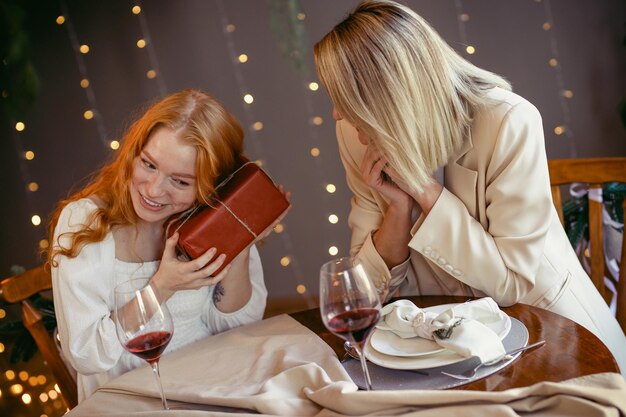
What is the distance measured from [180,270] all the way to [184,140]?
32 cm

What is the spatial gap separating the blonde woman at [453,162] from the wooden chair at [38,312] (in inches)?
37.4

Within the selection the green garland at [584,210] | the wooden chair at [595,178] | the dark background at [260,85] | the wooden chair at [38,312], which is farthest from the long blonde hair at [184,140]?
the dark background at [260,85]

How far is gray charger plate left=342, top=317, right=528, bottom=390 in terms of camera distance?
126 centimetres

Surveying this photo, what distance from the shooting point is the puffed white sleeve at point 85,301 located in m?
1.65

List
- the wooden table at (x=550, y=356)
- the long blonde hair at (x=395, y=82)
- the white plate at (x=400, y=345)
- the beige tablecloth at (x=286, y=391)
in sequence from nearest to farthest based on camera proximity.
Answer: the beige tablecloth at (x=286, y=391) < the wooden table at (x=550, y=356) < the white plate at (x=400, y=345) < the long blonde hair at (x=395, y=82)

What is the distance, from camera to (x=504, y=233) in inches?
65.0

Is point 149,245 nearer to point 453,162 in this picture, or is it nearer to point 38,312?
point 38,312

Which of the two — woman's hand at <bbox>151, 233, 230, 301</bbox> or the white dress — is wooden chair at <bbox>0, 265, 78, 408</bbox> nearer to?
the white dress

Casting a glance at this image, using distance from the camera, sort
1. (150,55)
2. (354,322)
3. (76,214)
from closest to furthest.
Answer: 1. (354,322)
2. (76,214)
3. (150,55)

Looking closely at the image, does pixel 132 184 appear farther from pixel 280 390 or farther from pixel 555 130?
pixel 555 130

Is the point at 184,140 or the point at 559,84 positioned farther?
the point at 559,84

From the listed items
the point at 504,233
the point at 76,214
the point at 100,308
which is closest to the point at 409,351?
the point at 504,233

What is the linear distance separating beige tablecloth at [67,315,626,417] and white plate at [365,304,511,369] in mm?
85

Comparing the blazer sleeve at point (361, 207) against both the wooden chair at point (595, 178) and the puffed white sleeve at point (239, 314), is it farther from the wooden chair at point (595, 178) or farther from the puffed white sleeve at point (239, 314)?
the wooden chair at point (595, 178)
